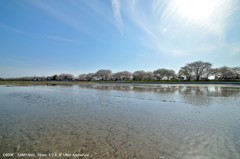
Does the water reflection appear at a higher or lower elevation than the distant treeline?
lower

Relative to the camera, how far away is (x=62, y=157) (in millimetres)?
3336

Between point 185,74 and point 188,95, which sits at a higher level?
point 185,74

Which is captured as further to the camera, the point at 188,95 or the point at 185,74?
the point at 185,74

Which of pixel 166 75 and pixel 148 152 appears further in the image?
pixel 166 75

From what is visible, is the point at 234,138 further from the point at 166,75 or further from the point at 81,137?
the point at 166,75

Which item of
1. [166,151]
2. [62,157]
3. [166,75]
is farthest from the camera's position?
[166,75]

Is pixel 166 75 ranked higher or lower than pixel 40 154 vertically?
higher

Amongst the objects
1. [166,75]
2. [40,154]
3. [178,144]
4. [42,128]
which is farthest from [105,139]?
[166,75]

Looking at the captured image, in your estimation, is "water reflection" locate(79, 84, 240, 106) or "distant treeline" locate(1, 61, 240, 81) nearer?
"water reflection" locate(79, 84, 240, 106)

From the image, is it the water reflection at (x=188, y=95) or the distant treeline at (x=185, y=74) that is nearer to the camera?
the water reflection at (x=188, y=95)

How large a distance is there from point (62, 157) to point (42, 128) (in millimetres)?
2950

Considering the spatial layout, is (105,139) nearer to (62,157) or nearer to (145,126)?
(62,157)

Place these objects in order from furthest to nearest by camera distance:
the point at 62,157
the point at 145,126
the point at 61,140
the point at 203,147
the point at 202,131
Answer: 1. the point at 145,126
2. the point at 202,131
3. the point at 61,140
4. the point at 203,147
5. the point at 62,157

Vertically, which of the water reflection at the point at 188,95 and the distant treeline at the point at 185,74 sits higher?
the distant treeline at the point at 185,74
